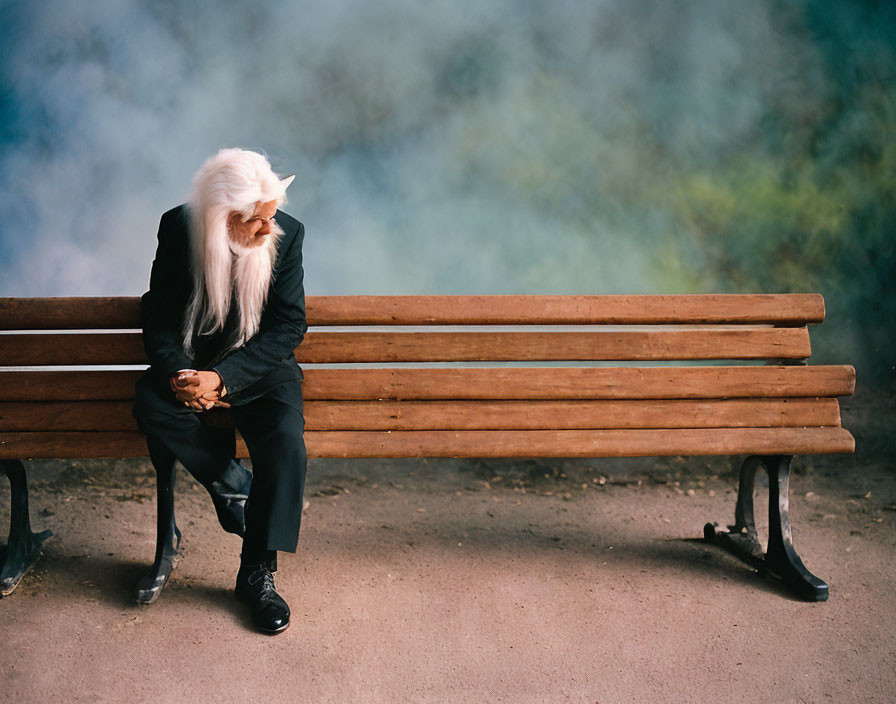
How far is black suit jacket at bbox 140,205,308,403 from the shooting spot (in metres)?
2.72

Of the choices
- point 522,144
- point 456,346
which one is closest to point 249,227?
point 456,346

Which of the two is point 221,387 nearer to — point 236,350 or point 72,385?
point 236,350

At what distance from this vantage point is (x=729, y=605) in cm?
291

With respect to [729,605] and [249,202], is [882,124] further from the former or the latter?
[249,202]

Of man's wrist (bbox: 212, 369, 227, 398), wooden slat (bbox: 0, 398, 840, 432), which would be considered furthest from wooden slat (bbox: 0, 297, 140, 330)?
man's wrist (bbox: 212, 369, 227, 398)

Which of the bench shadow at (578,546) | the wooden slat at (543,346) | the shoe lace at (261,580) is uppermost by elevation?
the wooden slat at (543,346)

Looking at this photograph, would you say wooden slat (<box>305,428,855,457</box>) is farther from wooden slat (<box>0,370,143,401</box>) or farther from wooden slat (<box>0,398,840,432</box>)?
wooden slat (<box>0,370,143,401</box>)

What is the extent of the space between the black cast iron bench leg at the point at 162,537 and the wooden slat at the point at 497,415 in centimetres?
24

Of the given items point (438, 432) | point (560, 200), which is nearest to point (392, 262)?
point (560, 200)

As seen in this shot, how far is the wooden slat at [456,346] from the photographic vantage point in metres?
2.96

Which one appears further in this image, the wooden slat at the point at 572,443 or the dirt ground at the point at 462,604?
the wooden slat at the point at 572,443

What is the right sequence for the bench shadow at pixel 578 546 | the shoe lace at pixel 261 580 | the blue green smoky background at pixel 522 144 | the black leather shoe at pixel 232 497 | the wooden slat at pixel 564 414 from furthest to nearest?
the blue green smoky background at pixel 522 144 < the bench shadow at pixel 578 546 < the wooden slat at pixel 564 414 < the black leather shoe at pixel 232 497 < the shoe lace at pixel 261 580

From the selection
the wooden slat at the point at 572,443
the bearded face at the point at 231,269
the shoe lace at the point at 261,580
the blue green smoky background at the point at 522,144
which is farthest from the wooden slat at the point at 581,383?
the blue green smoky background at the point at 522,144

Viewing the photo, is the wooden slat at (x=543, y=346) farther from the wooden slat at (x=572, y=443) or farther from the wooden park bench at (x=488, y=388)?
the wooden slat at (x=572, y=443)
